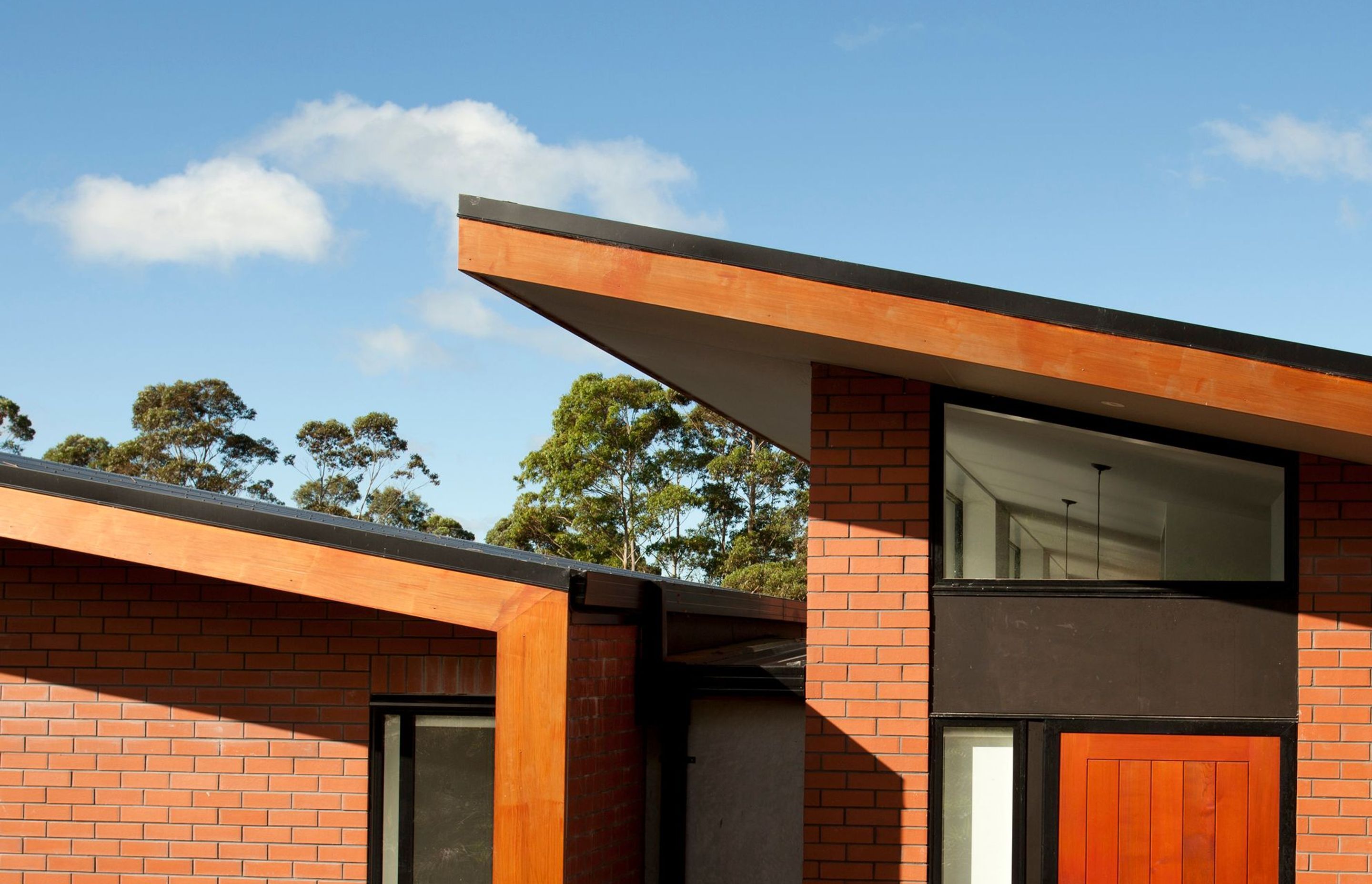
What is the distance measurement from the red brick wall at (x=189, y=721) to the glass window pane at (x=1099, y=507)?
2.84 m

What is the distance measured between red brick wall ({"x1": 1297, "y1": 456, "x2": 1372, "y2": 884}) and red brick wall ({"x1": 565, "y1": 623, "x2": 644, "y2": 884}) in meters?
3.59

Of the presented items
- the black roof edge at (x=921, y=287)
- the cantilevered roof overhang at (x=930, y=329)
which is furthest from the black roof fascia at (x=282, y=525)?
the black roof edge at (x=921, y=287)

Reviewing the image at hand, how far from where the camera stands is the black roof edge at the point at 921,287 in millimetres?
5656

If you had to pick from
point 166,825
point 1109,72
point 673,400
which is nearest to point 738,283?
point 166,825

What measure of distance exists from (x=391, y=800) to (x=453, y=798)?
0.35 meters

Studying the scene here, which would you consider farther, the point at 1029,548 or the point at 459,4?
the point at 459,4

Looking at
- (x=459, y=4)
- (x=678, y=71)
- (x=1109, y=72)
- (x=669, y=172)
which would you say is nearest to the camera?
(x=1109, y=72)

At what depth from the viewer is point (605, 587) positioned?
7320 mm

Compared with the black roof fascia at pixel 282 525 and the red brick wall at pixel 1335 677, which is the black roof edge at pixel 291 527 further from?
the red brick wall at pixel 1335 677

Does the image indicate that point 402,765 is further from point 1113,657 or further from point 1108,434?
point 1108,434

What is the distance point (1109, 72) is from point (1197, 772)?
592 inches

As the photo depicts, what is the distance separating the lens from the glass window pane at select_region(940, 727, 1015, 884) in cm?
685

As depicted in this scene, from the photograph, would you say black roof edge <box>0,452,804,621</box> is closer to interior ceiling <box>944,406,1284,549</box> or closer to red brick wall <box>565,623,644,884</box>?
red brick wall <box>565,623,644,884</box>

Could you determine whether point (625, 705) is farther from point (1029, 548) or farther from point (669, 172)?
point (669, 172)
